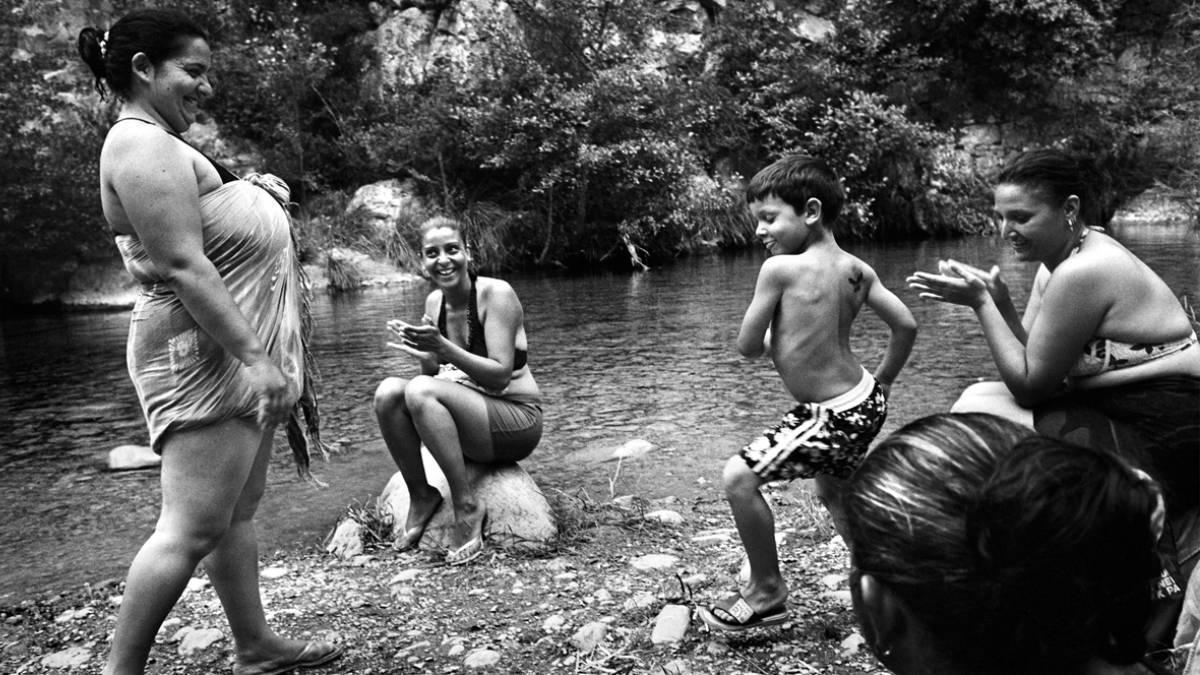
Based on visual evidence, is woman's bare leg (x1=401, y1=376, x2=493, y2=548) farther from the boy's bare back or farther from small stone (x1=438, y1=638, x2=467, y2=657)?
the boy's bare back

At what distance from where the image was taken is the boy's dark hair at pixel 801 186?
3164 millimetres

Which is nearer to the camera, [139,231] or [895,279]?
[139,231]

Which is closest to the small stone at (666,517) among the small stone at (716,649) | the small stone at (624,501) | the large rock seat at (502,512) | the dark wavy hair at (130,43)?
the small stone at (624,501)

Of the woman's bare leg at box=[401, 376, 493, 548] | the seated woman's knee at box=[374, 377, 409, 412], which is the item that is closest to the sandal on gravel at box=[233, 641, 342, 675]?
the woman's bare leg at box=[401, 376, 493, 548]

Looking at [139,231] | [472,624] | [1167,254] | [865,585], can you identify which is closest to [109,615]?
[472,624]

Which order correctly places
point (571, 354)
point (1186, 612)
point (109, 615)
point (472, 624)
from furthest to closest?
1. point (571, 354)
2. point (109, 615)
3. point (472, 624)
4. point (1186, 612)

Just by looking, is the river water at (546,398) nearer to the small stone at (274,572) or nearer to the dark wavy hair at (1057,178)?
the small stone at (274,572)

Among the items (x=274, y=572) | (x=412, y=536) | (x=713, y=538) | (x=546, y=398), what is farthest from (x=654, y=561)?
(x=546, y=398)

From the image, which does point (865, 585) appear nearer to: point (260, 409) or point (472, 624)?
point (260, 409)

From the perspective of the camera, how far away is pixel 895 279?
13.3 meters

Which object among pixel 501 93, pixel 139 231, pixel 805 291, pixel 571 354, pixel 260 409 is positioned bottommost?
pixel 571 354

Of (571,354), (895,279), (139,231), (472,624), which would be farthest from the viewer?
(895,279)

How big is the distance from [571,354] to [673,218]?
349 inches

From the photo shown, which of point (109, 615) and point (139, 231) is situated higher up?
point (139, 231)
